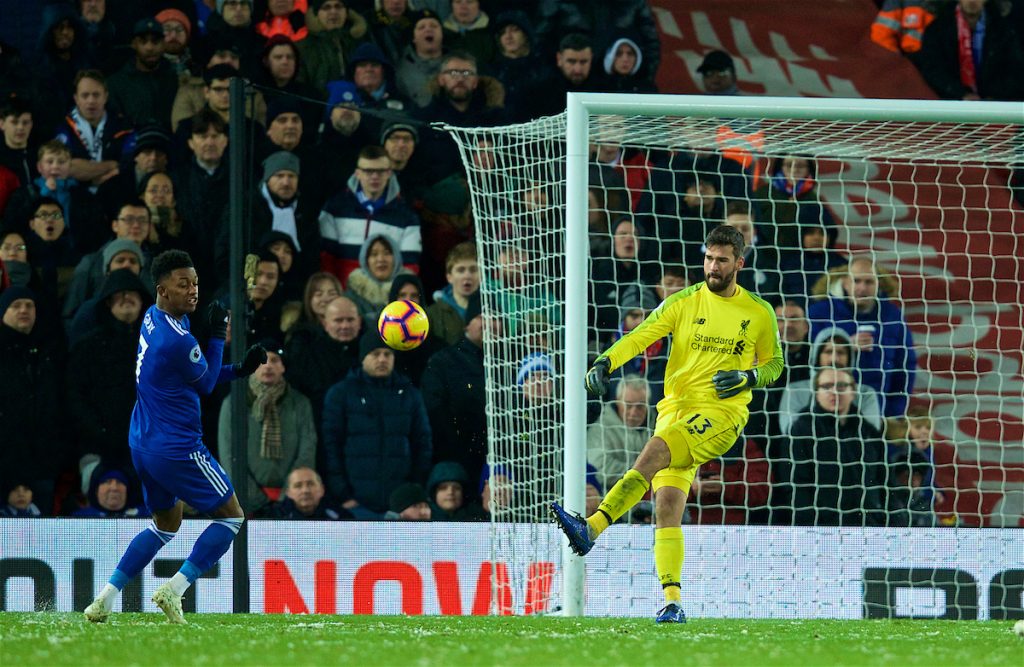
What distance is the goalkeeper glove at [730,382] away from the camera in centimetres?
755

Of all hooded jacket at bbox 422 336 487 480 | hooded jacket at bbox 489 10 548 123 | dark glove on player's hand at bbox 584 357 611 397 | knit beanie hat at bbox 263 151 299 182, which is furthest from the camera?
hooded jacket at bbox 489 10 548 123

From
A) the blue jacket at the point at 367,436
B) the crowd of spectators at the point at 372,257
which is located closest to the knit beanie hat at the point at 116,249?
the crowd of spectators at the point at 372,257

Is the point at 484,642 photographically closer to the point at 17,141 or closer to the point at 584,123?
the point at 584,123

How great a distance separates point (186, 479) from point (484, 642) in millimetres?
1918

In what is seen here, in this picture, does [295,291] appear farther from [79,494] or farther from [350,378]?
[79,494]

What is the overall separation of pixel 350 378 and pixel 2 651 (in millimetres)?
4404

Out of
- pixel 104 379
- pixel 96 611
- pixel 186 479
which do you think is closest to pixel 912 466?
pixel 186 479

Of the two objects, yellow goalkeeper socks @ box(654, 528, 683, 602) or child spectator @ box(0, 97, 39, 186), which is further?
child spectator @ box(0, 97, 39, 186)

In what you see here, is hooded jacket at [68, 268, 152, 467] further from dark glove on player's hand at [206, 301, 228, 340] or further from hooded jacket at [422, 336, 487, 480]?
dark glove on player's hand at [206, 301, 228, 340]

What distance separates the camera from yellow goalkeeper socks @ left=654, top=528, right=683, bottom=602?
769cm

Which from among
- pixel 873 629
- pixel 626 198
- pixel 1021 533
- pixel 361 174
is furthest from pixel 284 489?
pixel 1021 533

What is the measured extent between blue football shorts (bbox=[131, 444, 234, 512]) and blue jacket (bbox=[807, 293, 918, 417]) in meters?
4.75

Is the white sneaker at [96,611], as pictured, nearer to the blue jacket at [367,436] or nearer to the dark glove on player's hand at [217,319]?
the dark glove on player's hand at [217,319]

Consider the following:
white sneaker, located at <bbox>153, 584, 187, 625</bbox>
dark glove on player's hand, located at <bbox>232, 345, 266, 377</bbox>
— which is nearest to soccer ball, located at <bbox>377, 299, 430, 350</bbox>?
dark glove on player's hand, located at <bbox>232, 345, 266, 377</bbox>
